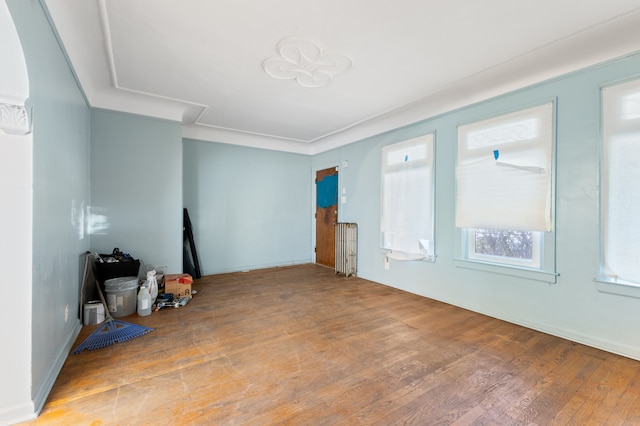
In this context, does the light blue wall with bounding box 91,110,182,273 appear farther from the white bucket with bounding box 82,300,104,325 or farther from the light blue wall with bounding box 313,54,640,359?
the light blue wall with bounding box 313,54,640,359

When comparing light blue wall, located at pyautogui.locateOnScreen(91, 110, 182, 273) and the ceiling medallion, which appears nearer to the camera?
the ceiling medallion

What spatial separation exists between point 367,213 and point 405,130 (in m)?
1.56

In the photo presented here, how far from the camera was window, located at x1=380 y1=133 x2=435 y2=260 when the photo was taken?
391 centimetres

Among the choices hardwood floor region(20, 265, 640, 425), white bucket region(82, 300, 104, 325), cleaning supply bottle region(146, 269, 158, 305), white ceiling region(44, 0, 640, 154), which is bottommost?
hardwood floor region(20, 265, 640, 425)

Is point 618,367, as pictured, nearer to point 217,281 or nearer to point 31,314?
point 31,314

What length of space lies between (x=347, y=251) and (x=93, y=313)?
378cm

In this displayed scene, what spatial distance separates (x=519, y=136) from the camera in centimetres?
295

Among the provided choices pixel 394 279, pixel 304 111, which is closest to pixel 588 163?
pixel 394 279

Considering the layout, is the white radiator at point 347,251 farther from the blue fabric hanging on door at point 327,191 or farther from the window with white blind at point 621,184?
the window with white blind at point 621,184

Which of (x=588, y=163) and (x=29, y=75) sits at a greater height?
(x=29, y=75)

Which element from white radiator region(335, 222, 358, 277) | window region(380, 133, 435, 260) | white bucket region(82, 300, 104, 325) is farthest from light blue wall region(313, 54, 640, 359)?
white bucket region(82, 300, 104, 325)

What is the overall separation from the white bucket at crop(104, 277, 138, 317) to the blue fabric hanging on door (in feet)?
12.4

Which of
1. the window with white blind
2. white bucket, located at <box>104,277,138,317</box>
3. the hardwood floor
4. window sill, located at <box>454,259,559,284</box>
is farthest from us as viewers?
white bucket, located at <box>104,277,138,317</box>

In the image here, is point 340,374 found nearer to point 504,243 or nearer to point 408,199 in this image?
point 504,243
